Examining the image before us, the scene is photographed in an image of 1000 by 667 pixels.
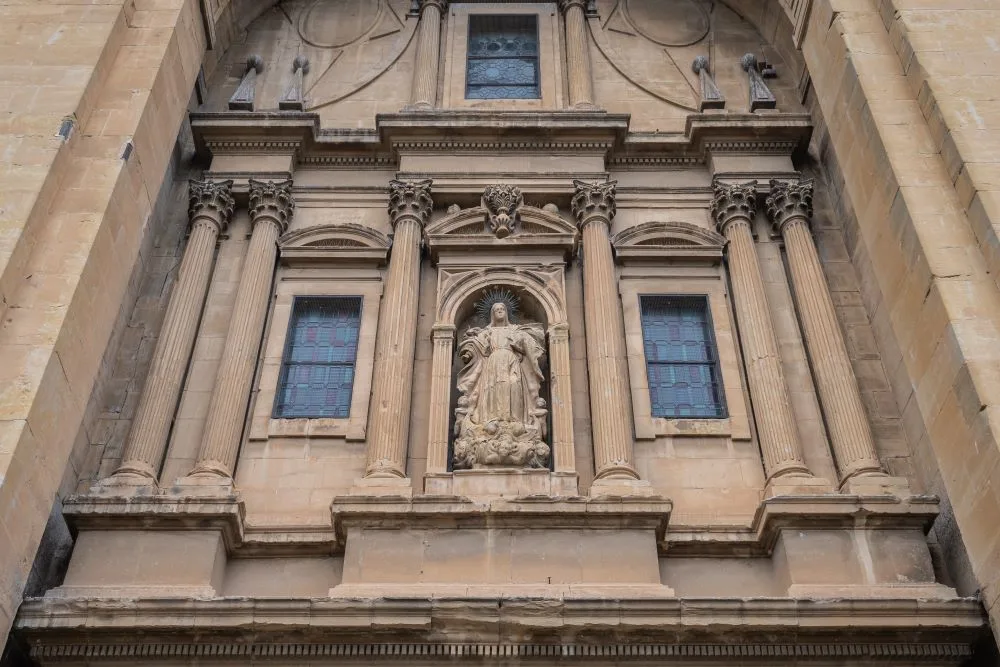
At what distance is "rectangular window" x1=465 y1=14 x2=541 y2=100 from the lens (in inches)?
653

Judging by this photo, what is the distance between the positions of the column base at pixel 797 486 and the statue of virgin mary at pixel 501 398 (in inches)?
91.3

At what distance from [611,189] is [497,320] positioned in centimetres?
267

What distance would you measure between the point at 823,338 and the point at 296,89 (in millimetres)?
8012

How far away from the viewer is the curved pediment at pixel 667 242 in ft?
46.4

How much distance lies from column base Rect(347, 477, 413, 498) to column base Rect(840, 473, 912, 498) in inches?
174

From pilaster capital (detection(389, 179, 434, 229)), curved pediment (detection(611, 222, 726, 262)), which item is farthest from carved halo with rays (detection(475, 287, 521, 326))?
curved pediment (detection(611, 222, 726, 262))

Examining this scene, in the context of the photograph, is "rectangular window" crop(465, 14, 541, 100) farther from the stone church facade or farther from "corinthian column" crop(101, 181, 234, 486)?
"corinthian column" crop(101, 181, 234, 486)

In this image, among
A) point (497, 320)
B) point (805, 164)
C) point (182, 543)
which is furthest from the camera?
point (805, 164)

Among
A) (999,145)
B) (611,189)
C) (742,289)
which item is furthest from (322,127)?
(999,145)

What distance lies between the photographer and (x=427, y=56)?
1666 cm

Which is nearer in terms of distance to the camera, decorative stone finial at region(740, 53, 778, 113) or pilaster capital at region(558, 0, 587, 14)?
decorative stone finial at region(740, 53, 778, 113)

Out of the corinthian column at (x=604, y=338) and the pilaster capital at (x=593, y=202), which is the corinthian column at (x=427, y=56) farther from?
the corinthian column at (x=604, y=338)

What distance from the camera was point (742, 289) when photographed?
13555mm

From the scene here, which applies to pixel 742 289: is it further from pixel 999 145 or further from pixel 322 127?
pixel 322 127
